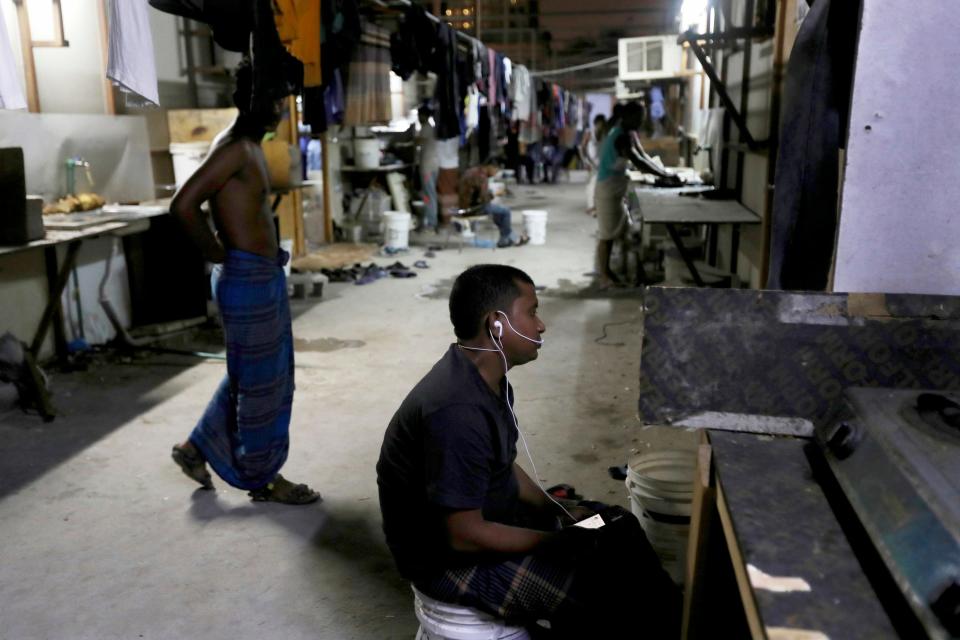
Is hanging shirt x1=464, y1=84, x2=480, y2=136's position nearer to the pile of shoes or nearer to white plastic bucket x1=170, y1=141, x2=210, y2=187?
the pile of shoes

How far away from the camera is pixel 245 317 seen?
11.3 feet

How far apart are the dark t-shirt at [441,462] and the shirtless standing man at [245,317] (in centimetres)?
152

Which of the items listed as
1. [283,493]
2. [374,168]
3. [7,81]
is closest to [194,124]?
[7,81]

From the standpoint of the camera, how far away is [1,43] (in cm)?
348

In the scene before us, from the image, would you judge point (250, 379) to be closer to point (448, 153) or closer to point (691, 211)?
point (691, 211)

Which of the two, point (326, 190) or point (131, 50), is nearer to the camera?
point (131, 50)

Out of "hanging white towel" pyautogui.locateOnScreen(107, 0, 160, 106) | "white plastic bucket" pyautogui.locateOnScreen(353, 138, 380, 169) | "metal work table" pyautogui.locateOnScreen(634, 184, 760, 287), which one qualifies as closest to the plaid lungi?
"hanging white towel" pyautogui.locateOnScreen(107, 0, 160, 106)

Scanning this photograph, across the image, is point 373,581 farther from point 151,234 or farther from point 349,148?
point 349,148

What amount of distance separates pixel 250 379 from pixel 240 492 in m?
0.61

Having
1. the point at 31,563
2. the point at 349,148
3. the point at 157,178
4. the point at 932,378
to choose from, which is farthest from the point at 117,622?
the point at 349,148

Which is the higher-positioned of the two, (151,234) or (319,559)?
(151,234)

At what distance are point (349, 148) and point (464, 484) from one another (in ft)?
34.1

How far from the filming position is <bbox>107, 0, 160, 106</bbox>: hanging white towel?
3.76 m

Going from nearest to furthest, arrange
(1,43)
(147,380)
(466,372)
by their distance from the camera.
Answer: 1. (466,372)
2. (1,43)
3. (147,380)
